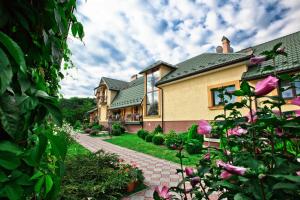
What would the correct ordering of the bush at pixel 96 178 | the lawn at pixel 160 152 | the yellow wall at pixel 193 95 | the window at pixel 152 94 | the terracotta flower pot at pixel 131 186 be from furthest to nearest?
the window at pixel 152 94
the yellow wall at pixel 193 95
the lawn at pixel 160 152
the terracotta flower pot at pixel 131 186
the bush at pixel 96 178

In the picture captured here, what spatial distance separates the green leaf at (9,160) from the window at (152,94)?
1400 cm

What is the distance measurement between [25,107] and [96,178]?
342 cm

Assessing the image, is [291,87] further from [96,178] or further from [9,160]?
[96,178]

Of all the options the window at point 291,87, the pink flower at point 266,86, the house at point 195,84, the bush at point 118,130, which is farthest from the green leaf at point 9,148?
the bush at point 118,130

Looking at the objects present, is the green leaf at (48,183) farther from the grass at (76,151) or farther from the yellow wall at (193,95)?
the yellow wall at (193,95)

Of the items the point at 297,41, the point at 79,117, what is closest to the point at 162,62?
the point at 297,41

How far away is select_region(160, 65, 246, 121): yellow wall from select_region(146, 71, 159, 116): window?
56.0 inches

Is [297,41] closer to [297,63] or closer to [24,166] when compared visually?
[297,63]

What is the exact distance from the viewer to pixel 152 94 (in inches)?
599

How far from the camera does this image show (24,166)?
0.67 meters

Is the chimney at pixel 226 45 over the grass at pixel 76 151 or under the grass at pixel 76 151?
over

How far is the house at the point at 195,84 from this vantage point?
8.70 meters

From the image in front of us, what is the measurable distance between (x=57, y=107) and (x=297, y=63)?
9989 mm

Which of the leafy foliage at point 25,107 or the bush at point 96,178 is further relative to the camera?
the bush at point 96,178
